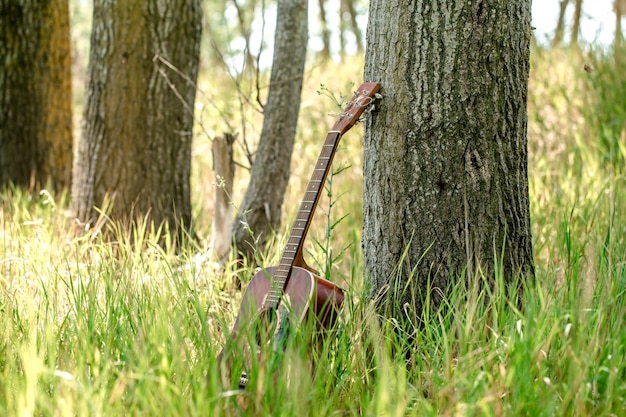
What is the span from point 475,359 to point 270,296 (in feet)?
2.35

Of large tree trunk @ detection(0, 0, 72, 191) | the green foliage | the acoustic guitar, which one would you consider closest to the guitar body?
the acoustic guitar

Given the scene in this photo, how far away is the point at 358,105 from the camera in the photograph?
2600 mm

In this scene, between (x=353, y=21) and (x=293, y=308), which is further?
(x=353, y=21)

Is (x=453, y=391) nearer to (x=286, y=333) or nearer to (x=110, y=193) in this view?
(x=286, y=333)

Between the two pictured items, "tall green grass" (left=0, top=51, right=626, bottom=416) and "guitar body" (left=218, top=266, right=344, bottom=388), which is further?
"guitar body" (left=218, top=266, right=344, bottom=388)

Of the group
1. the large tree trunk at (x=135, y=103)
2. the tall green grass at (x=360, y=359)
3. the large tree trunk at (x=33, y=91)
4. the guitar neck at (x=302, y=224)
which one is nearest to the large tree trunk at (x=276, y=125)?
the large tree trunk at (x=135, y=103)

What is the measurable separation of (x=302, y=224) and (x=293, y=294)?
10.8 inches

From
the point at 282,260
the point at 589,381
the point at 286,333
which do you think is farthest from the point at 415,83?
the point at 589,381

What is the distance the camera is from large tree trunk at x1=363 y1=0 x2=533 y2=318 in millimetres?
2557

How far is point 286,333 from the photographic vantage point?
7.63 ft

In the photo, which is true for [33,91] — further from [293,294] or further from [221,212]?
[293,294]

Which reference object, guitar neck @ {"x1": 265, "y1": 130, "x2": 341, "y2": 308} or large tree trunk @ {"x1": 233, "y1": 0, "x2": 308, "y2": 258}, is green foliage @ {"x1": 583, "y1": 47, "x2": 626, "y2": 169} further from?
guitar neck @ {"x1": 265, "y1": 130, "x2": 341, "y2": 308}

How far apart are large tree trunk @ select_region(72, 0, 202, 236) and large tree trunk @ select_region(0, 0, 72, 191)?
Result: 1295mm

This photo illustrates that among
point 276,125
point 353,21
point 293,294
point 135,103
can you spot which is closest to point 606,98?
point 276,125
